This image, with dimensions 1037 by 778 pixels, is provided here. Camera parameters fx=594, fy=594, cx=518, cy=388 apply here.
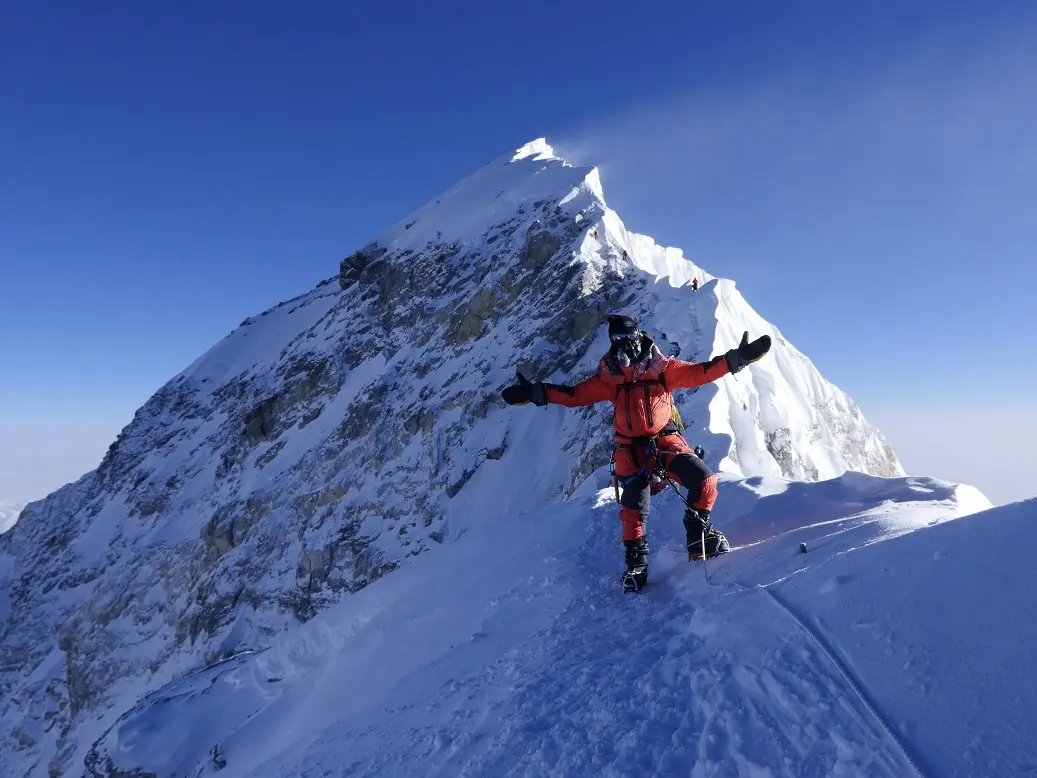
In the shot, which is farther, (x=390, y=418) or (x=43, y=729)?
(x=43, y=729)

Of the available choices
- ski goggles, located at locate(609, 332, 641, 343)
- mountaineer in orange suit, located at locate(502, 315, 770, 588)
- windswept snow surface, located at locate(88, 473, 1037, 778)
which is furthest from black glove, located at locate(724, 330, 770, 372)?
windswept snow surface, located at locate(88, 473, 1037, 778)

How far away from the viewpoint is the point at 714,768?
2.55m

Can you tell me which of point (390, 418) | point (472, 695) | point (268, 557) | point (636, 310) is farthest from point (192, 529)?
point (472, 695)

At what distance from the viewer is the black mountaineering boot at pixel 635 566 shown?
4668 millimetres

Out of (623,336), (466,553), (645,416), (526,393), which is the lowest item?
(466,553)

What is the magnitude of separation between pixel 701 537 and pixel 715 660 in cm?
161

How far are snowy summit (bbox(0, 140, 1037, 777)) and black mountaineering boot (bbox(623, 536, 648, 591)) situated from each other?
0.11m

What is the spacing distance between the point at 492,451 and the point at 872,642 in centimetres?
2463

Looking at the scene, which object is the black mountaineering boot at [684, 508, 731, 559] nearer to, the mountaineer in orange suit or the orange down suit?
the mountaineer in orange suit

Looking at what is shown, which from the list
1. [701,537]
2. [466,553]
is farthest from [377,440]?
[701,537]

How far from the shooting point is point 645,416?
5082 millimetres

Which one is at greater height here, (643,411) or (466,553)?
(643,411)

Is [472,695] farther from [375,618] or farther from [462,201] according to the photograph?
[462,201]

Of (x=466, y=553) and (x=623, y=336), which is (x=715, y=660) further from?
(x=466, y=553)
